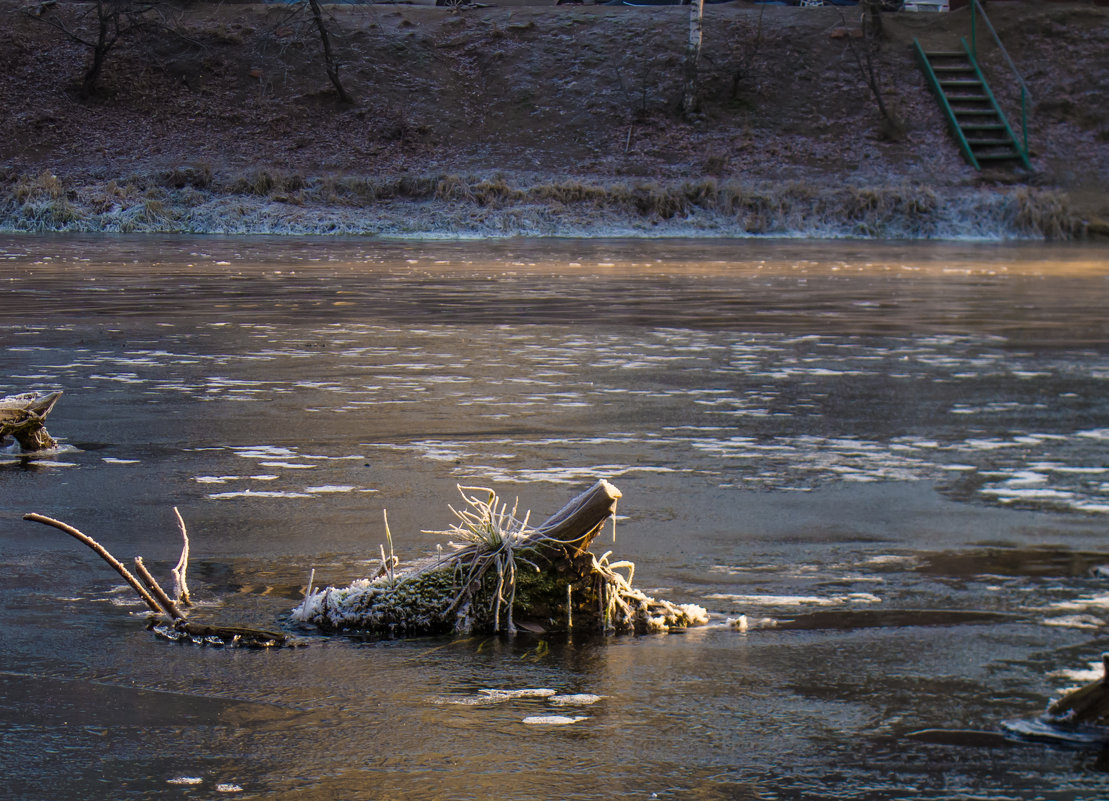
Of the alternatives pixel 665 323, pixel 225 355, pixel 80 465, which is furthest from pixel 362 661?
pixel 665 323

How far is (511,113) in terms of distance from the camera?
40875 mm

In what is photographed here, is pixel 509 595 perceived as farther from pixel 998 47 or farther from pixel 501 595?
pixel 998 47

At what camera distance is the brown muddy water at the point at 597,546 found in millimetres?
3742

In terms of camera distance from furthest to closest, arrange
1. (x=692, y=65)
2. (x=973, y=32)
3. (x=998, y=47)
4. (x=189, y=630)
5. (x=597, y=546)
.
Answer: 1. (x=998, y=47)
2. (x=973, y=32)
3. (x=692, y=65)
4. (x=597, y=546)
5. (x=189, y=630)

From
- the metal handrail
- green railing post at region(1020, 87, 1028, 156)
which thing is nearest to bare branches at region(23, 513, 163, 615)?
green railing post at region(1020, 87, 1028, 156)

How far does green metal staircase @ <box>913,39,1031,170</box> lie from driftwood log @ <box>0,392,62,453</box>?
3218 centimetres

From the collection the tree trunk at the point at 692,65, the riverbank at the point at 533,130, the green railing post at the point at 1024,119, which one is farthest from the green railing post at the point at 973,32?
the tree trunk at the point at 692,65

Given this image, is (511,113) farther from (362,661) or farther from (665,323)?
(362,661)

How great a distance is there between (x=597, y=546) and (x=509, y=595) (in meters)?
1.16

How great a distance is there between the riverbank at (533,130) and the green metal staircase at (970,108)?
535 millimetres

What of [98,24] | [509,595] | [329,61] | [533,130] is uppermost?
[98,24]

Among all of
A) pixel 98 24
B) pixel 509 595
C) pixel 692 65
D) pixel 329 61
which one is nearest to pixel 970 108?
pixel 692 65

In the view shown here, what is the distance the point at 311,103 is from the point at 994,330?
3002 centimetres

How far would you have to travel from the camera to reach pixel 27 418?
802 centimetres
